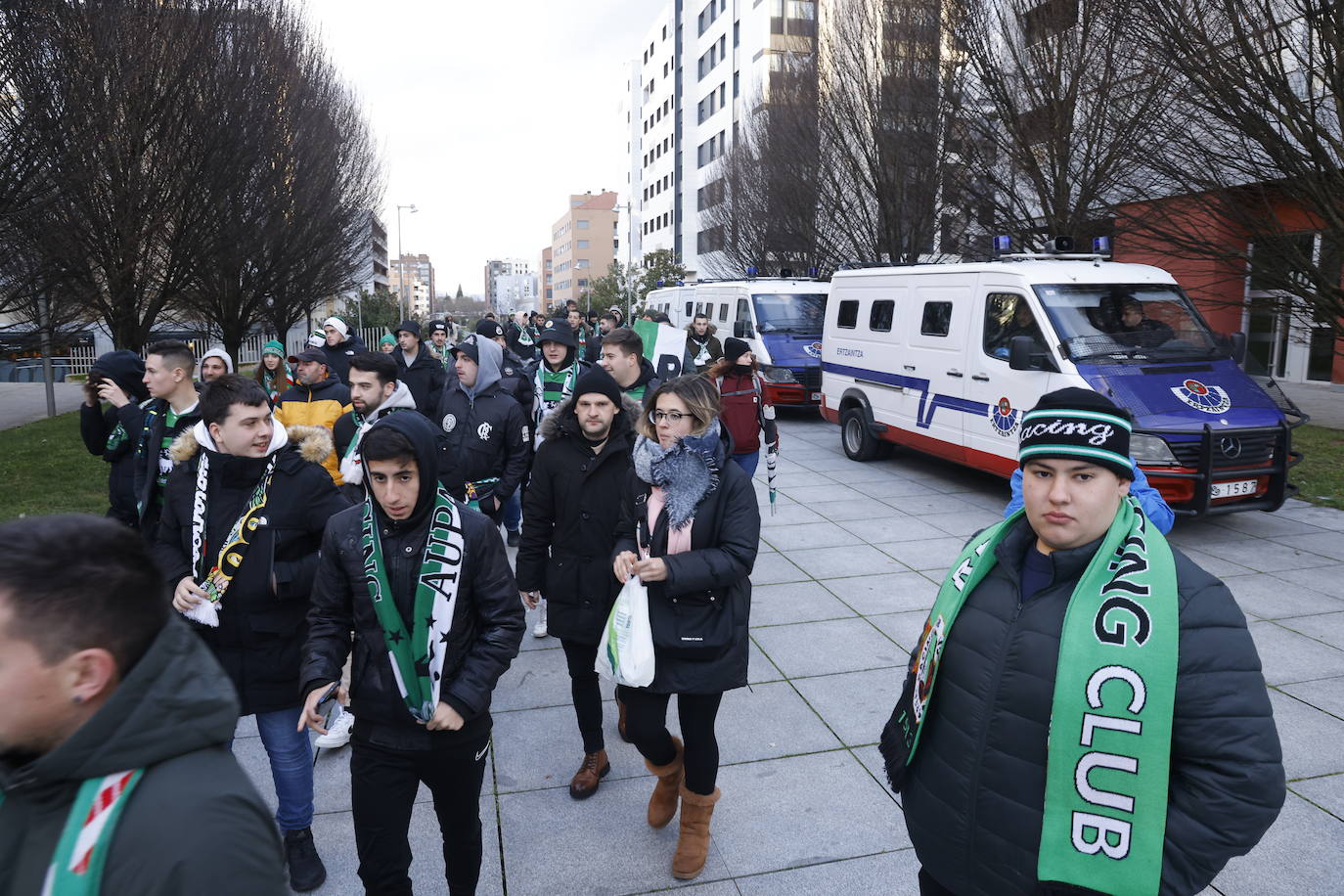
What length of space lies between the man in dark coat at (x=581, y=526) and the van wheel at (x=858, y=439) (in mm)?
8585

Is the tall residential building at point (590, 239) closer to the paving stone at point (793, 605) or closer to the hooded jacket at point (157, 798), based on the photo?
the paving stone at point (793, 605)

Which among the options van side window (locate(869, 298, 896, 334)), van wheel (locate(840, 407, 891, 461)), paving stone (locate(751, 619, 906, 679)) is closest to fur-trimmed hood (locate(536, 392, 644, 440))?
paving stone (locate(751, 619, 906, 679))

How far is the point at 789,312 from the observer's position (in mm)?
16766

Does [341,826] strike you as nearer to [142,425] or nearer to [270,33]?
[142,425]

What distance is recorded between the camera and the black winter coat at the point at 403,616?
2.70 m

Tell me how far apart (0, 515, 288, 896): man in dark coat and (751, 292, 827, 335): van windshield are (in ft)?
51.1

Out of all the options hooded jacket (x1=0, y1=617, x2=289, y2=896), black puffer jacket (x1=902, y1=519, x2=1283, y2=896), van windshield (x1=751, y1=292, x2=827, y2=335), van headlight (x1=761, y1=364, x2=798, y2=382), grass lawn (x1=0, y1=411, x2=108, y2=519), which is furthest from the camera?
van windshield (x1=751, y1=292, x2=827, y2=335)

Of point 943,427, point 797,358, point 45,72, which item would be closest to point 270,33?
point 45,72

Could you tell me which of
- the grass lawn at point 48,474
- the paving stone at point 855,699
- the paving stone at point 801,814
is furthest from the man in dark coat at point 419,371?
the paving stone at point 801,814

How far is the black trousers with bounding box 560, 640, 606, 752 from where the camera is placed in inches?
153

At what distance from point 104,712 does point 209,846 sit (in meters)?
0.24

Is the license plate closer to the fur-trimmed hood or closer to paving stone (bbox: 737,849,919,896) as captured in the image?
paving stone (bbox: 737,849,919,896)

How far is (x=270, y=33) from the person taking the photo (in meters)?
16.7

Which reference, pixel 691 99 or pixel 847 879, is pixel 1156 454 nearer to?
pixel 847 879
